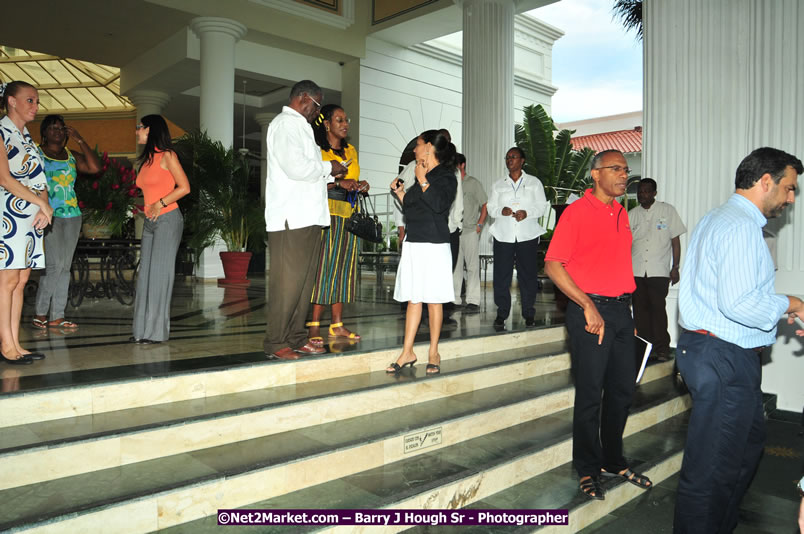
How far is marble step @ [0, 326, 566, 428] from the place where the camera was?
268 cm

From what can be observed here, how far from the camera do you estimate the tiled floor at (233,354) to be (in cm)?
298

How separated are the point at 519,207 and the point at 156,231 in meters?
3.36

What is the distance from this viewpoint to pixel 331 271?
14.2 ft

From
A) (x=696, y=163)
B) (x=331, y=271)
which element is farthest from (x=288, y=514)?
(x=696, y=163)

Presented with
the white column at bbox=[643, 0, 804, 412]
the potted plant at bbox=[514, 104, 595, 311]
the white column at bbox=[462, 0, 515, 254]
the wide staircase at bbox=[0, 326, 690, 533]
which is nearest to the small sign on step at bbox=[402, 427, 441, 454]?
the wide staircase at bbox=[0, 326, 690, 533]

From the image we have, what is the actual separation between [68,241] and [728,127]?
20.1 ft

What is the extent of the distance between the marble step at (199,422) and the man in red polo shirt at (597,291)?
115 cm

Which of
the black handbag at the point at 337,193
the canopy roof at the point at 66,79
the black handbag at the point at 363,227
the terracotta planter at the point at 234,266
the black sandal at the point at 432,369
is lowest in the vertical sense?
the black sandal at the point at 432,369

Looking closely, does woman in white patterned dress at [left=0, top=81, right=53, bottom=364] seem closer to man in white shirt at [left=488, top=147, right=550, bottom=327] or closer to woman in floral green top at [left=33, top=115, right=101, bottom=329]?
woman in floral green top at [left=33, top=115, right=101, bottom=329]

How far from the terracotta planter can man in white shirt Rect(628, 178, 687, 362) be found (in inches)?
291

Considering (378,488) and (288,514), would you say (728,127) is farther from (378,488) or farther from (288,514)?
(288,514)

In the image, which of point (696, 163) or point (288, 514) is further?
point (696, 163)

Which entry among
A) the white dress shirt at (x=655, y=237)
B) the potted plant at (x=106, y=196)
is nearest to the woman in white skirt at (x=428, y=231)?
the white dress shirt at (x=655, y=237)

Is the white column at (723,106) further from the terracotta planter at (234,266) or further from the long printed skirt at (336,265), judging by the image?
the terracotta planter at (234,266)
